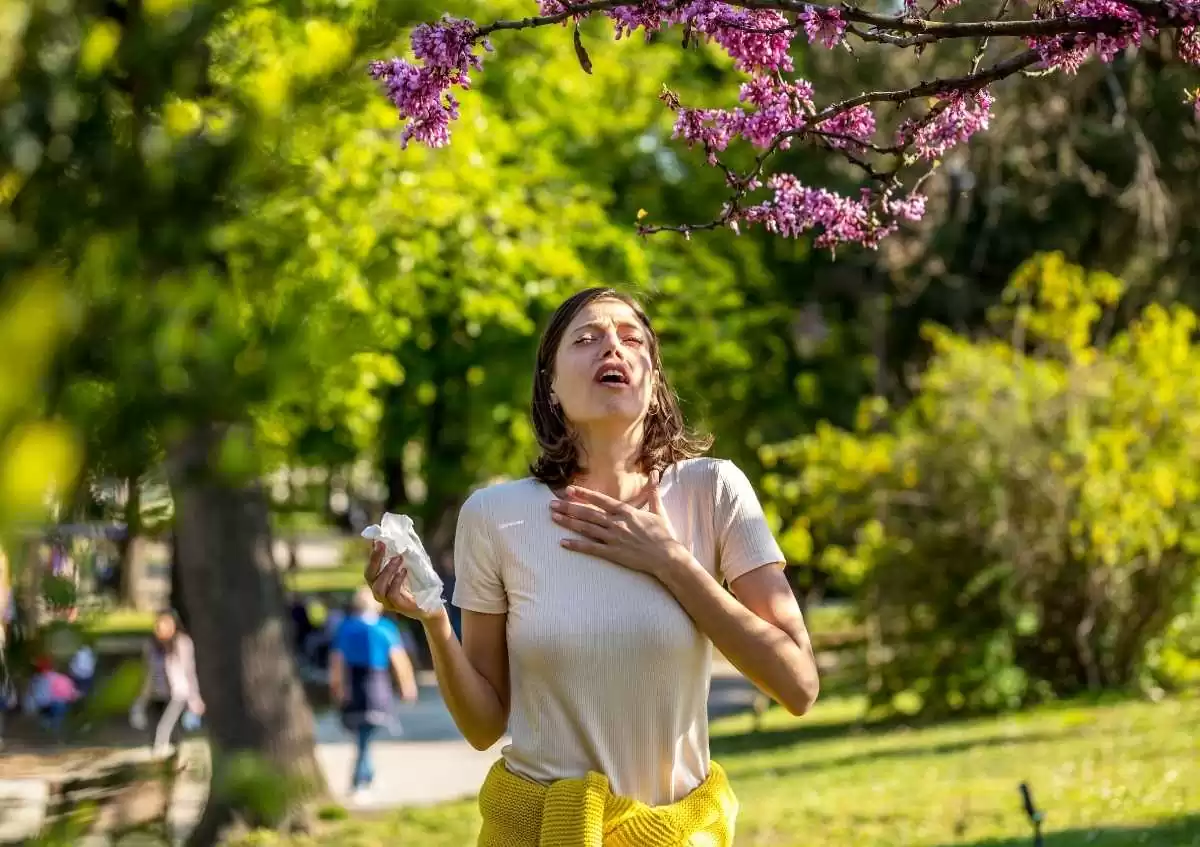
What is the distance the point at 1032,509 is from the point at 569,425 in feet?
42.4

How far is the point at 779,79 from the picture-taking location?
400 centimetres

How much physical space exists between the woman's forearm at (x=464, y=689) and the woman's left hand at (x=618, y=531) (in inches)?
10.5

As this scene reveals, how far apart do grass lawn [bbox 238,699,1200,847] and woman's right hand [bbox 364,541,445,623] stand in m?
3.63

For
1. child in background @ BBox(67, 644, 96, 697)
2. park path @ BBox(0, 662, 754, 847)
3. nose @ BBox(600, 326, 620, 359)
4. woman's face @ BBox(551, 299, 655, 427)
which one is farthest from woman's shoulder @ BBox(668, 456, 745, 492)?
park path @ BBox(0, 662, 754, 847)

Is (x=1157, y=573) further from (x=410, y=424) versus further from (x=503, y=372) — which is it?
(x=410, y=424)

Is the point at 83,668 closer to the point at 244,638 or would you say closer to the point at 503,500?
the point at 503,500

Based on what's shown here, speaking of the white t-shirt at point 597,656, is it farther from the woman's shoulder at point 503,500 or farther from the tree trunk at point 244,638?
the tree trunk at point 244,638

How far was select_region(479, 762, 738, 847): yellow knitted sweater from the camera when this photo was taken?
10.4 ft

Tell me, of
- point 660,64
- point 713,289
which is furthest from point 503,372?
point 660,64

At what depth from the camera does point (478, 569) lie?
11.2 ft

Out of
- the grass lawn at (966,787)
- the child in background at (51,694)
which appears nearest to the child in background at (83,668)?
the child in background at (51,694)

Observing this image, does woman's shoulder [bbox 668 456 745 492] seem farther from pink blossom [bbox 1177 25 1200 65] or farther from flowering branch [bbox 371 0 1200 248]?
pink blossom [bbox 1177 25 1200 65]

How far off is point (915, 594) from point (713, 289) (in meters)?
7.31

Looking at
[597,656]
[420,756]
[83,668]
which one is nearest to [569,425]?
[597,656]
